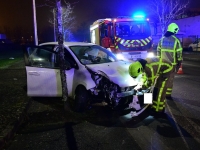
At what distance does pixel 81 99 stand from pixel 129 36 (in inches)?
298

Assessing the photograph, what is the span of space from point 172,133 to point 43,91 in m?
3.41

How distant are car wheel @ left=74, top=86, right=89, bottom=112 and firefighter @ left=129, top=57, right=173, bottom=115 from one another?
118 cm

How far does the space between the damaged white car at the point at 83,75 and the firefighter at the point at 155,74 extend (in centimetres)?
33

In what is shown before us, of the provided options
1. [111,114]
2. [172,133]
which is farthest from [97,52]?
[172,133]

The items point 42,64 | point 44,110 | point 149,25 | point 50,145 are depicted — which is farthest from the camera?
point 149,25

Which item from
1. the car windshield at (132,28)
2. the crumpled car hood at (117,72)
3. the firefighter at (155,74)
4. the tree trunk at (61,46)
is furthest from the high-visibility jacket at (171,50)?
the car windshield at (132,28)

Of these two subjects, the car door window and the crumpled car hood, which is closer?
the crumpled car hood

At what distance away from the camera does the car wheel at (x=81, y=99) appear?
217 inches

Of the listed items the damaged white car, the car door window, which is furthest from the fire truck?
the car door window

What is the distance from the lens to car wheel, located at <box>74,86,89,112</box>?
5523 mm

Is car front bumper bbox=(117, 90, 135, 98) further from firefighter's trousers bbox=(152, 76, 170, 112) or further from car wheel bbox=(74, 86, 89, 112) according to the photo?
car wheel bbox=(74, 86, 89, 112)

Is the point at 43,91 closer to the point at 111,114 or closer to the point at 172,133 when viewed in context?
the point at 111,114

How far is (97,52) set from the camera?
6.68 meters

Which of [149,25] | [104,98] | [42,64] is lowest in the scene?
[104,98]
